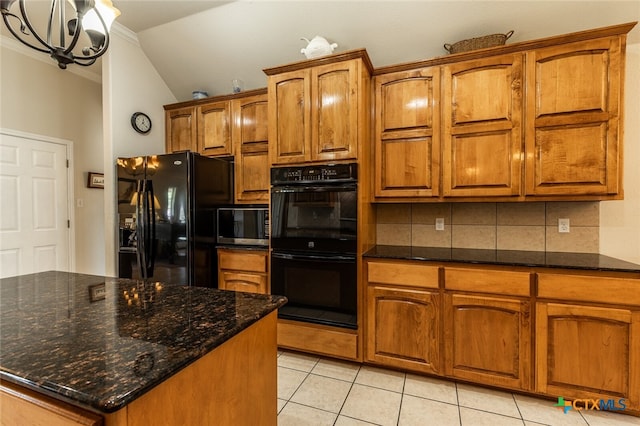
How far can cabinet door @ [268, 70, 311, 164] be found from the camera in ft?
7.91

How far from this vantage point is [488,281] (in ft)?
6.48

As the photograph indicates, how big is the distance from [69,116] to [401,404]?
15.2 ft

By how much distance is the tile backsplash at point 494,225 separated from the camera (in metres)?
2.31

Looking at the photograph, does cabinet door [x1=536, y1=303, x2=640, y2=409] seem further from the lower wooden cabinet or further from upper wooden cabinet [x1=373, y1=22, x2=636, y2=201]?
upper wooden cabinet [x1=373, y1=22, x2=636, y2=201]

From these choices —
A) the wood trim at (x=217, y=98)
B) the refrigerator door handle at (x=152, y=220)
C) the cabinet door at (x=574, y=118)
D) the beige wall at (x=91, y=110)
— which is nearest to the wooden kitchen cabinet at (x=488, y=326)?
the cabinet door at (x=574, y=118)

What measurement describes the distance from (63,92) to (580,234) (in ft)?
18.0

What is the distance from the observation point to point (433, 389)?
2043mm

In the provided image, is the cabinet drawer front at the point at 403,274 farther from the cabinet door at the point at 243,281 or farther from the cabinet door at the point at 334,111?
the cabinet door at the point at 243,281

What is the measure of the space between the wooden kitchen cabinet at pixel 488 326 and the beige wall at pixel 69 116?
4210mm

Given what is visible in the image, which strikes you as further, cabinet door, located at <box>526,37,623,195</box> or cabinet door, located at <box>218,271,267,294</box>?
cabinet door, located at <box>218,271,267,294</box>

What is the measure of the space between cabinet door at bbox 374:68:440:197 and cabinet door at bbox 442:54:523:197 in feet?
0.28

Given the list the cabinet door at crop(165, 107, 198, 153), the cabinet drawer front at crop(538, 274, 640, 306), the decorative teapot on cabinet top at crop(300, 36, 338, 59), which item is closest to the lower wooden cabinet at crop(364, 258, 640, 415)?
the cabinet drawer front at crop(538, 274, 640, 306)

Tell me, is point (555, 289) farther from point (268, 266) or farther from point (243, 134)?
point (243, 134)

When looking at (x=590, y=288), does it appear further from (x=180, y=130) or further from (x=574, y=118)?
(x=180, y=130)
